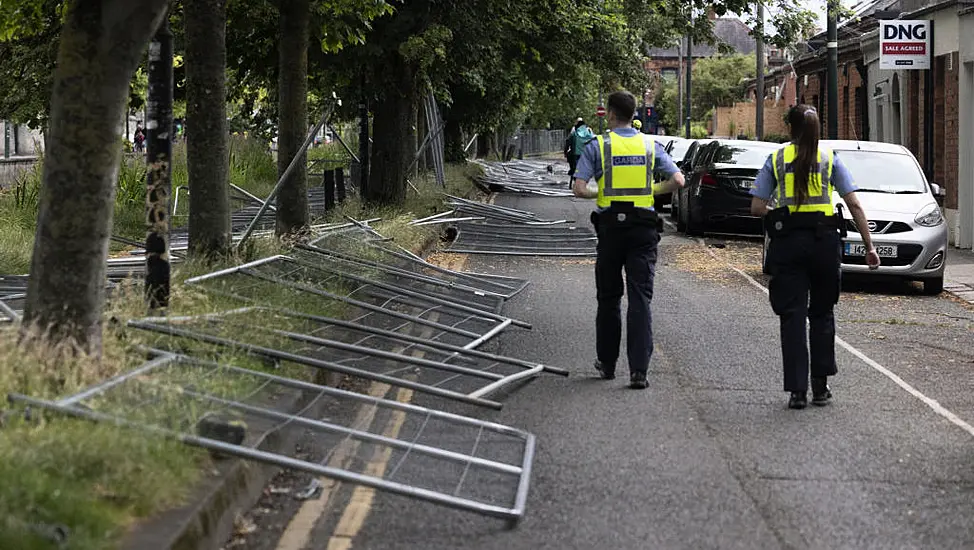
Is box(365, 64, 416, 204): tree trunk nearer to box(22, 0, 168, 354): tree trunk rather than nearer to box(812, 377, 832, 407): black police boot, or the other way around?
box(812, 377, 832, 407): black police boot

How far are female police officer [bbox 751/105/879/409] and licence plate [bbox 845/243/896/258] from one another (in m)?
6.88

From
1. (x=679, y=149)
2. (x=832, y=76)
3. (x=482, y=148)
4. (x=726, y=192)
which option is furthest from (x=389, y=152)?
(x=482, y=148)

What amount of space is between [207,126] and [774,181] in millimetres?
5241

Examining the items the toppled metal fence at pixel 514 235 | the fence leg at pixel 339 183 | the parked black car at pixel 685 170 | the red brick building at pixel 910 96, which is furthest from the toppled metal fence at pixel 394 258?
the red brick building at pixel 910 96

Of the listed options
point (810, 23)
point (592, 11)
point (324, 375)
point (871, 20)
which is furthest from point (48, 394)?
point (871, 20)

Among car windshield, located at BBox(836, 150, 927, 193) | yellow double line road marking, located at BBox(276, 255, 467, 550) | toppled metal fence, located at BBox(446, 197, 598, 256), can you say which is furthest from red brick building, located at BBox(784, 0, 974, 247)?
yellow double line road marking, located at BBox(276, 255, 467, 550)

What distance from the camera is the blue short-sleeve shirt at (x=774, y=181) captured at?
30.0 feet

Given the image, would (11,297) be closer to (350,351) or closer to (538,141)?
(350,351)

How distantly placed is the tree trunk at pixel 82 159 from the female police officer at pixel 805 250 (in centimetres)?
408

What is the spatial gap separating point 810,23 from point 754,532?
1893cm

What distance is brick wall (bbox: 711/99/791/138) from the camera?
55812mm

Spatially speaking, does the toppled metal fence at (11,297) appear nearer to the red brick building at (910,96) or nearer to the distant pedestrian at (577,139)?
the red brick building at (910,96)

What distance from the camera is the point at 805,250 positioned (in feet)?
29.6

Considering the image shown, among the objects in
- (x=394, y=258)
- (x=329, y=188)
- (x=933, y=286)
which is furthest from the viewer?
(x=329, y=188)
